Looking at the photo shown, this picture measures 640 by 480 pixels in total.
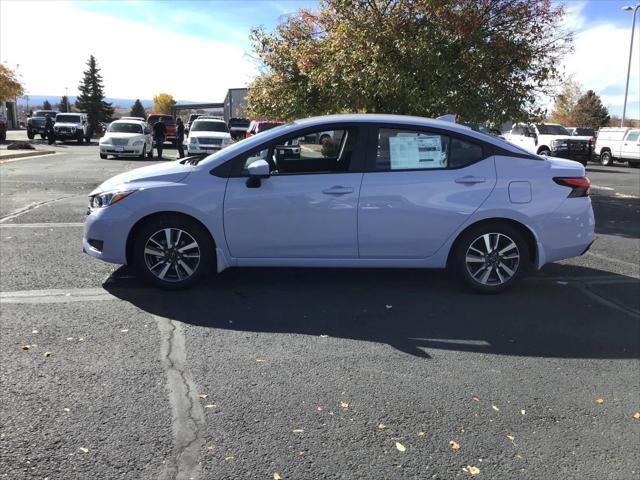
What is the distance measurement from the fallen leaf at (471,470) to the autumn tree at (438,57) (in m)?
8.54

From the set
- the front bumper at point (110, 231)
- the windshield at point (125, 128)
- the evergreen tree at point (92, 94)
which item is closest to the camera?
the front bumper at point (110, 231)

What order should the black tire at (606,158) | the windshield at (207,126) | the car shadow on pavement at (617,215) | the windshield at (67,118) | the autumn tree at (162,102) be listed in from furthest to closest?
the autumn tree at (162,102) → the windshield at (67,118) → the black tire at (606,158) → the windshield at (207,126) → the car shadow on pavement at (617,215)

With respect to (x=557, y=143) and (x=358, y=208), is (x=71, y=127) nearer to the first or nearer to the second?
→ (x=557, y=143)

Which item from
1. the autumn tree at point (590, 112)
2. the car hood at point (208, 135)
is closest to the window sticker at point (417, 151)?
the car hood at point (208, 135)

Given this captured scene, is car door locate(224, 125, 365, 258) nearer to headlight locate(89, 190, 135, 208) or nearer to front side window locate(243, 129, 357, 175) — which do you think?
front side window locate(243, 129, 357, 175)

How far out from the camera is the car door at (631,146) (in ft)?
91.3

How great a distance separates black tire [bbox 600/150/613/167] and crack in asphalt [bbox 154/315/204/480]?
97.8 feet

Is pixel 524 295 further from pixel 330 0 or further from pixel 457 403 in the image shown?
pixel 330 0

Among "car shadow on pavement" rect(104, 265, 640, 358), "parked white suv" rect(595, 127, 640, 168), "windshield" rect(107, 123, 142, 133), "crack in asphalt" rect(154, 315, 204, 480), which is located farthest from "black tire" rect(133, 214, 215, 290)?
"parked white suv" rect(595, 127, 640, 168)

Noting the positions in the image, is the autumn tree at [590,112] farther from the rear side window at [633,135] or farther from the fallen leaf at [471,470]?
the fallen leaf at [471,470]

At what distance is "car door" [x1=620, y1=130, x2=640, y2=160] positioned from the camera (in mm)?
27820

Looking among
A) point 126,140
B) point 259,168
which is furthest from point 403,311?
point 126,140

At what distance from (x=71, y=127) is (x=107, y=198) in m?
34.3

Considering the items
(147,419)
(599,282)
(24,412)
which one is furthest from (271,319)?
(599,282)
